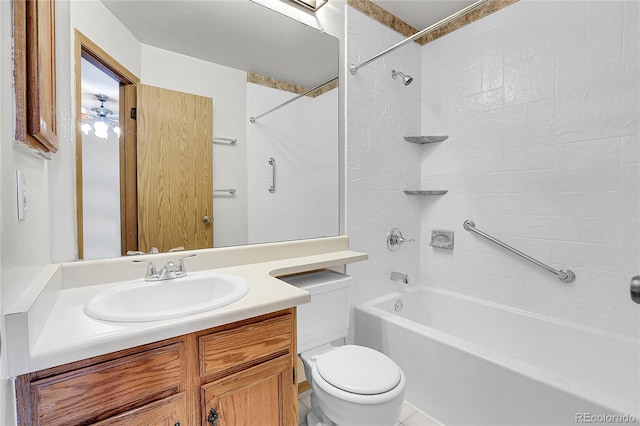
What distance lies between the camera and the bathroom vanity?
0.67 meters

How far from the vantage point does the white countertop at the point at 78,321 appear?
24.7 inches

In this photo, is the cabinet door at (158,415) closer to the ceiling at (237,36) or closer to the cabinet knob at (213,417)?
the cabinet knob at (213,417)

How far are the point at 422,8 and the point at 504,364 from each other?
231 cm

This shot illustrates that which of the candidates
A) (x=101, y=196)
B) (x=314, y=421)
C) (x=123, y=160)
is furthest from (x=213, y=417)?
(x=123, y=160)

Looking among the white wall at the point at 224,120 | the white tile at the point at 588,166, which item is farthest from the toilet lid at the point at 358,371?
the white tile at the point at 588,166

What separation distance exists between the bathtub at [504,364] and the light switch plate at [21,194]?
5.64ft

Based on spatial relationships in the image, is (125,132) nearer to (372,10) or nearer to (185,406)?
(185,406)

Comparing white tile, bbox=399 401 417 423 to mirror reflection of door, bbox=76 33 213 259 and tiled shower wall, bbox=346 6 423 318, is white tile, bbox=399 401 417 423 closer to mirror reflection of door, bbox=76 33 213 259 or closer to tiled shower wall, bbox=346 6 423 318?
tiled shower wall, bbox=346 6 423 318

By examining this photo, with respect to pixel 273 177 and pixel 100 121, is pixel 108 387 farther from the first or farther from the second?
pixel 273 177

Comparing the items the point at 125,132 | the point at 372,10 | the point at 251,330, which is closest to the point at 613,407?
the point at 251,330

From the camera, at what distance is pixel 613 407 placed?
104cm

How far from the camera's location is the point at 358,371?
1312mm

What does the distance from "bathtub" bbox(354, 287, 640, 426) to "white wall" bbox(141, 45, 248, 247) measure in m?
1.04
